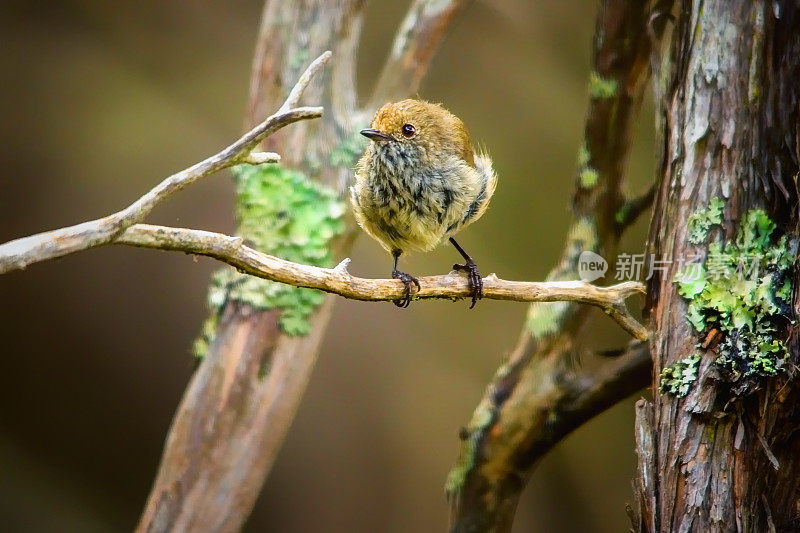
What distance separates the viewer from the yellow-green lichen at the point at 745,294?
1.73 m

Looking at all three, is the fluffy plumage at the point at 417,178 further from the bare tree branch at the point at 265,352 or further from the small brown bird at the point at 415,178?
the bare tree branch at the point at 265,352

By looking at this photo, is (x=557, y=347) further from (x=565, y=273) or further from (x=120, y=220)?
(x=120, y=220)

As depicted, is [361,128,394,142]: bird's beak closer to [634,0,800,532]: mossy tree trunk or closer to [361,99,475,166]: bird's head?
[361,99,475,166]: bird's head

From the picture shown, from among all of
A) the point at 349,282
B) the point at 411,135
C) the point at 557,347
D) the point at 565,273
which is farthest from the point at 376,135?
the point at 557,347

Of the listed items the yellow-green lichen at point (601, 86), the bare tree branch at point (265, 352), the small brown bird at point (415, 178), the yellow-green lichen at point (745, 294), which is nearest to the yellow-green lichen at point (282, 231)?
the bare tree branch at point (265, 352)

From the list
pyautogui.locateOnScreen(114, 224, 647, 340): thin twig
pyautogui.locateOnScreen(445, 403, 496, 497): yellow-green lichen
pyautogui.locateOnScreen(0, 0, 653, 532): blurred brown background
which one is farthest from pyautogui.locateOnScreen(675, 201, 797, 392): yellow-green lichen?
pyautogui.locateOnScreen(445, 403, 496, 497): yellow-green lichen

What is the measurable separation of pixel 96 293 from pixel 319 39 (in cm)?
119

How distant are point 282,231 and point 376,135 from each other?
78cm

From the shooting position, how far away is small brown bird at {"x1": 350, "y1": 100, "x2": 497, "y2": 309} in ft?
6.18

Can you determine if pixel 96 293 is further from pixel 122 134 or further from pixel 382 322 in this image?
pixel 382 322

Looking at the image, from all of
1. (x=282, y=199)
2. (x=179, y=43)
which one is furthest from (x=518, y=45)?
(x=179, y=43)

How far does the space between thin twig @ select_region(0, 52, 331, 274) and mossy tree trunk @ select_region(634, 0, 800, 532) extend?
1005 millimetres

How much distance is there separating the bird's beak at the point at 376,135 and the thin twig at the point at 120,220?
38cm

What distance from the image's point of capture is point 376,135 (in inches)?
73.0
